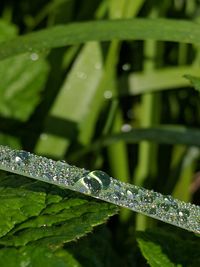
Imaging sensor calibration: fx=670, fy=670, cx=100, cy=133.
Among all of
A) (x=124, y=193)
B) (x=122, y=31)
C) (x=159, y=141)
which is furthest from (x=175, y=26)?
(x=124, y=193)

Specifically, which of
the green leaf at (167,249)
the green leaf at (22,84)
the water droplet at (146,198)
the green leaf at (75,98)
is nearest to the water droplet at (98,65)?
A: the green leaf at (75,98)

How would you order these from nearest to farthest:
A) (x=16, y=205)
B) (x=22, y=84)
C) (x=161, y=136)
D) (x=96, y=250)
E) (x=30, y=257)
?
(x=30, y=257) < (x=16, y=205) < (x=96, y=250) < (x=161, y=136) < (x=22, y=84)

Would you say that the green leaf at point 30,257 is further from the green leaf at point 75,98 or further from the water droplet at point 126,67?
the water droplet at point 126,67

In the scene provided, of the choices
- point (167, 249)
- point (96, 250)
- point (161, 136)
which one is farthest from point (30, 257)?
point (161, 136)

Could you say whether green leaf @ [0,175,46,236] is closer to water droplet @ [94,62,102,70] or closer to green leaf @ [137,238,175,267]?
green leaf @ [137,238,175,267]

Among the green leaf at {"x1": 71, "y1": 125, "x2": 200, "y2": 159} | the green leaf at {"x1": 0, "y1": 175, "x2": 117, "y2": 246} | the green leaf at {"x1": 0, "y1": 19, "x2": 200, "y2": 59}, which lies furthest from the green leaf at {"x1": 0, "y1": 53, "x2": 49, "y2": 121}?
the green leaf at {"x1": 0, "y1": 175, "x2": 117, "y2": 246}

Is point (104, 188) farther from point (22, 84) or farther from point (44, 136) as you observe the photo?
point (22, 84)

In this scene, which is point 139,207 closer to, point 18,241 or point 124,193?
point 124,193
